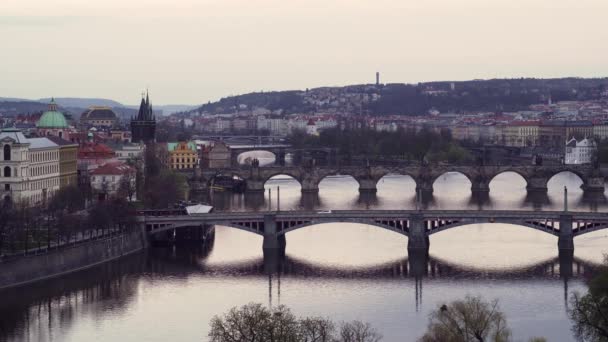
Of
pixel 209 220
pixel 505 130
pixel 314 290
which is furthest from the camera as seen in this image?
pixel 505 130

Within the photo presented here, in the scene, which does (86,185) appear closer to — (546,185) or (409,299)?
(409,299)

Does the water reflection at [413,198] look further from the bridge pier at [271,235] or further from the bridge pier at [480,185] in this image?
the bridge pier at [271,235]

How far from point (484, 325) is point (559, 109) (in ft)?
375

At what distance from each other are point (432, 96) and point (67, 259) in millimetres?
129560

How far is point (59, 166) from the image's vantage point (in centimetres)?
4778

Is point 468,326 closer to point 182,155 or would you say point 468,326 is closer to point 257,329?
point 257,329

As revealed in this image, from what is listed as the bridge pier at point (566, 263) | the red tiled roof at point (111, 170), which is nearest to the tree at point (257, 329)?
the bridge pier at point (566, 263)

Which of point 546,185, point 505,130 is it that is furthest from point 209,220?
point 505,130

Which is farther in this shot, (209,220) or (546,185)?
(546,185)

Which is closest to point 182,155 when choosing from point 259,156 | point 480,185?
point 480,185

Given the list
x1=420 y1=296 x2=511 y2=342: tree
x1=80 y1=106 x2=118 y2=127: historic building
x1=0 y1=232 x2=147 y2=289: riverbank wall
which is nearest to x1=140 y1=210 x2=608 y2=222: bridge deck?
x1=0 y1=232 x2=147 y2=289: riverbank wall

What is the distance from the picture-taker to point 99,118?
97.1 m

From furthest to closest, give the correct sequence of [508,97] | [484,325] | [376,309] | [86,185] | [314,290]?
[508,97] < [86,185] < [314,290] < [376,309] < [484,325]

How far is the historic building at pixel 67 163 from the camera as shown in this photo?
157 feet
